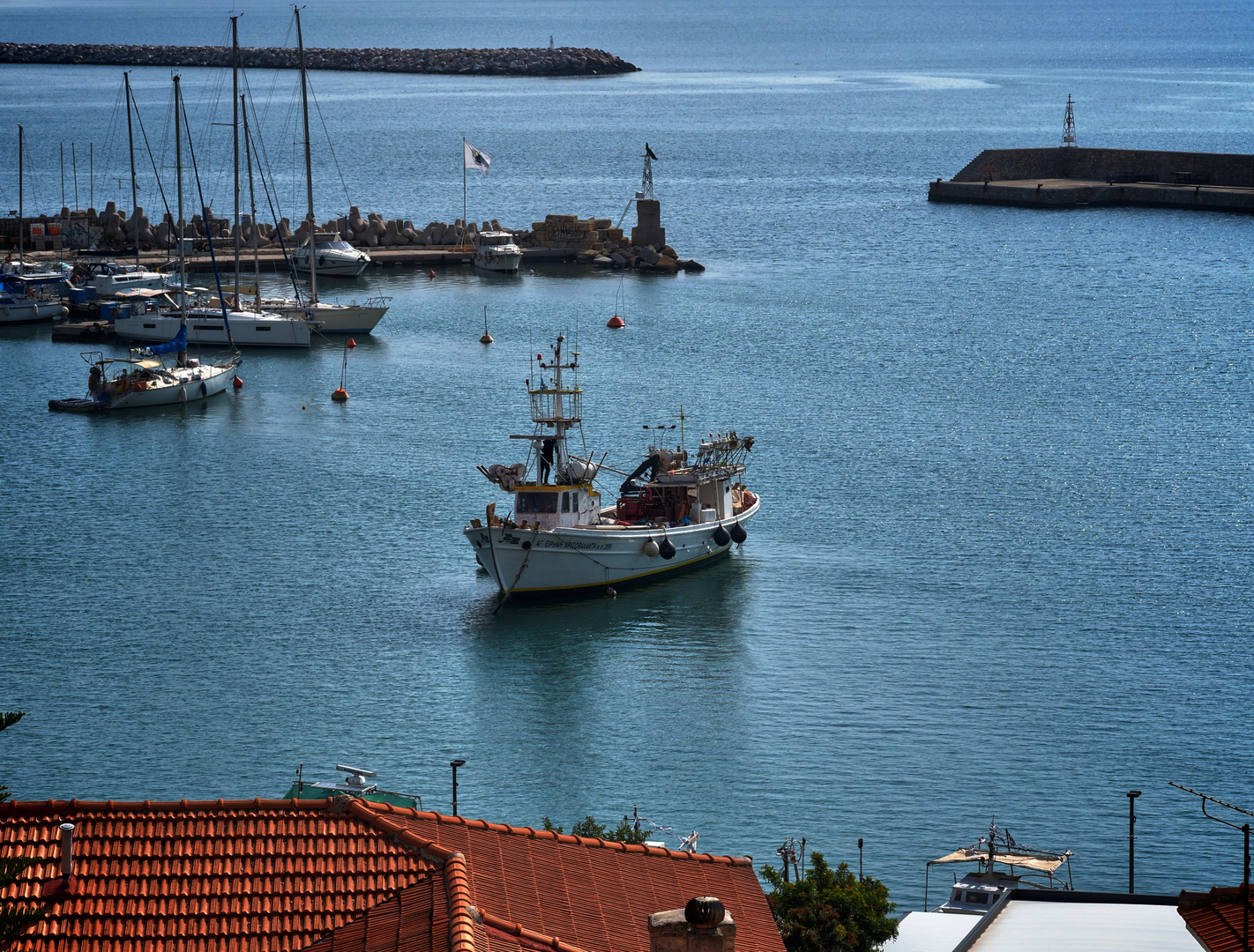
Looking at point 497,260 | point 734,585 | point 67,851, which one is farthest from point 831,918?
point 497,260

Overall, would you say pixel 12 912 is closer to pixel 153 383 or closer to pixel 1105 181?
pixel 153 383

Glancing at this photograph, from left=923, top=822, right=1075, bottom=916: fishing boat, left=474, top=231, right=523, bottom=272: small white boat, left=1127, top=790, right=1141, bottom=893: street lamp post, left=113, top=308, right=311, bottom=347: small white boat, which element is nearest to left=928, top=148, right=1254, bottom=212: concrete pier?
left=474, top=231, right=523, bottom=272: small white boat

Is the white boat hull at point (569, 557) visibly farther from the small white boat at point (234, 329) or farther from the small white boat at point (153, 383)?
the small white boat at point (234, 329)

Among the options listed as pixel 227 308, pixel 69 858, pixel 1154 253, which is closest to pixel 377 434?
pixel 227 308

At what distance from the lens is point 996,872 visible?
88.1ft

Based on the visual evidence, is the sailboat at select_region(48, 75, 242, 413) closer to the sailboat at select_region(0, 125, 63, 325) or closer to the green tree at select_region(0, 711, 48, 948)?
the sailboat at select_region(0, 125, 63, 325)

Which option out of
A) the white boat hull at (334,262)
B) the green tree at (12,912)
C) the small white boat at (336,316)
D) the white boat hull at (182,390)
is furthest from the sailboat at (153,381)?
the green tree at (12,912)

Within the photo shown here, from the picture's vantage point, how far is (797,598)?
4244 cm

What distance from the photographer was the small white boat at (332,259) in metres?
90.6

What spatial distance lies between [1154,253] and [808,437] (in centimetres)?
5003

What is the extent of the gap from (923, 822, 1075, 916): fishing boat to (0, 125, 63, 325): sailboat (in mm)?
62337

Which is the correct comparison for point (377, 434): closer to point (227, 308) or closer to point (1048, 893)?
point (227, 308)

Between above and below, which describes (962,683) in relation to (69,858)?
below

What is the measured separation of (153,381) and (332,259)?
1112 inches
